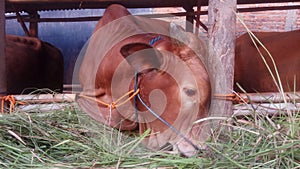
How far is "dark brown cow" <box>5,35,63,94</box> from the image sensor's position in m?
4.95

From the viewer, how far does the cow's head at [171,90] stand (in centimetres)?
225

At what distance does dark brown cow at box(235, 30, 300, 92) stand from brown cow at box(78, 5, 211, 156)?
5.46ft

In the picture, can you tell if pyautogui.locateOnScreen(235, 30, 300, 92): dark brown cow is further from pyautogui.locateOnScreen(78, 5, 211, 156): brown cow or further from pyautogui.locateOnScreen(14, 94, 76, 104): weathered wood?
pyautogui.locateOnScreen(14, 94, 76, 104): weathered wood

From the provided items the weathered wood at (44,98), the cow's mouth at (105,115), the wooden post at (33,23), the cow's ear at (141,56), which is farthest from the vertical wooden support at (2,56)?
the wooden post at (33,23)

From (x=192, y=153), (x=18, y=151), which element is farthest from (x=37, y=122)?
(x=192, y=153)

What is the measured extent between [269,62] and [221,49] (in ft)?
7.15

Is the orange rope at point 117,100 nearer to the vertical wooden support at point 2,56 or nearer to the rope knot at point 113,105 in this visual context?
the rope knot at point 113,105

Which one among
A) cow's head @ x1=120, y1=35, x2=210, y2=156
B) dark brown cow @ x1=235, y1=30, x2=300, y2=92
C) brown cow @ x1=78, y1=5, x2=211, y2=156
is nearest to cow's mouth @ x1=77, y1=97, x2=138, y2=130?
brown cow @ x1=78, y1=5, x2=211, y2=156

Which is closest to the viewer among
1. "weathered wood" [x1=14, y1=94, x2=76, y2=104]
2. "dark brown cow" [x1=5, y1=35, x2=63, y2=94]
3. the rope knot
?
the rope knot

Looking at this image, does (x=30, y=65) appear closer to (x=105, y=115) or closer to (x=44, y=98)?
(x=44, y=98)

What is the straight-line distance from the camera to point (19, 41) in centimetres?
527

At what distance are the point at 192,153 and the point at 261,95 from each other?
892mm

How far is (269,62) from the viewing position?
4.42 m

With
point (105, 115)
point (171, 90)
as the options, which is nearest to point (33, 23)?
point (105, 115)
